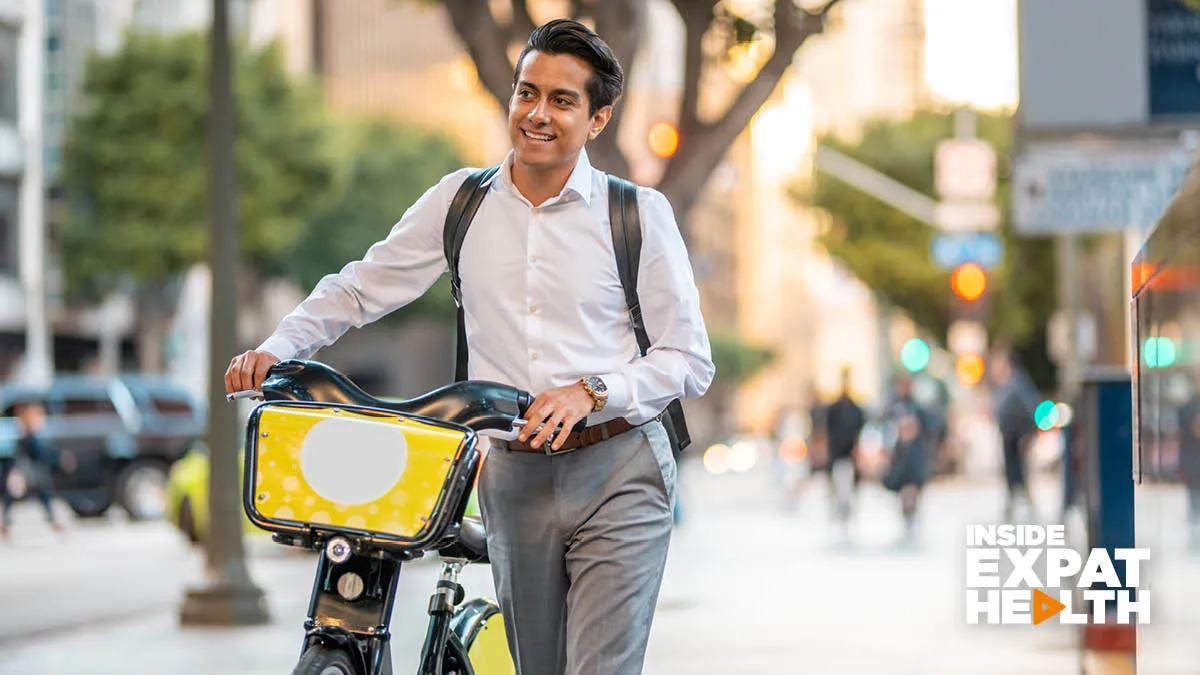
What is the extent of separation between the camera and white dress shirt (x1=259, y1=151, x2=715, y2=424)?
430cm

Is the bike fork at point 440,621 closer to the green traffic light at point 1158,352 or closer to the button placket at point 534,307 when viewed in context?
the button placket at point 534,307

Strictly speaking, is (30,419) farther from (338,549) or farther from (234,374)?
(338,549)

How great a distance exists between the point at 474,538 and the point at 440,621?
0.18m

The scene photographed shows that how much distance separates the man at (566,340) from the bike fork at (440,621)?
3.8 inches

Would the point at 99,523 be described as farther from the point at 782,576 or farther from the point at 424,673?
the point at 424,673

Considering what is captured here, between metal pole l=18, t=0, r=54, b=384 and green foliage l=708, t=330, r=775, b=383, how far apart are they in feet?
120

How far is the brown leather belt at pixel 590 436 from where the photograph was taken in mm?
4336

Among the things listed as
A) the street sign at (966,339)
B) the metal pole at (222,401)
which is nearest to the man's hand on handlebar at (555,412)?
the metal pole at (222,401)

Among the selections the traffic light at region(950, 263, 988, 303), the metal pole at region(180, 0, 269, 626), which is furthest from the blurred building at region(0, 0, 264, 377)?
the metal pole at region(180, 0, 269, 626)

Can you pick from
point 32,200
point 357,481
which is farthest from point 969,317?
point 32,200

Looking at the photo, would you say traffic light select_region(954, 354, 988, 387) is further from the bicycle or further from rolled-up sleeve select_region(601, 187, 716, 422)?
the bicycle

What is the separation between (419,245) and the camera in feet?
14.8

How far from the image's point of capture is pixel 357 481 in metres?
3.74

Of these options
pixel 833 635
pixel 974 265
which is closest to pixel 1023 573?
pixel 833 635
